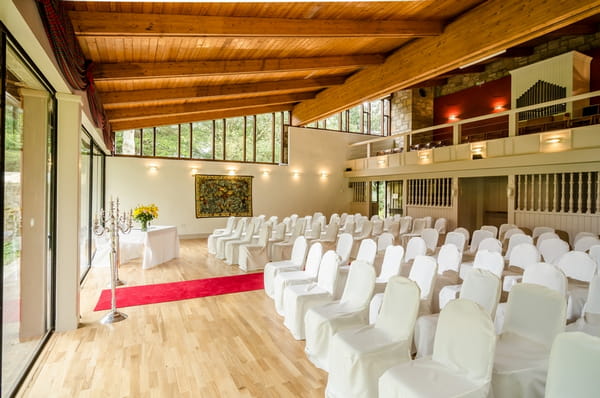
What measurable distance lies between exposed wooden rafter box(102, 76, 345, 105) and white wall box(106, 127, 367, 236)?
163 inches

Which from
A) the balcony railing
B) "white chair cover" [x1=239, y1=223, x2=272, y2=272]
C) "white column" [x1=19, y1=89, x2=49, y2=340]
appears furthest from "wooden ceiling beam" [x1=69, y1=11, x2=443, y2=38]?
the balcony railing

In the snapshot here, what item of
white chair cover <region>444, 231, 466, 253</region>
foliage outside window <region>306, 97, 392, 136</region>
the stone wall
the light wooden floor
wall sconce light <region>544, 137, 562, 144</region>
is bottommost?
the light wooden floor

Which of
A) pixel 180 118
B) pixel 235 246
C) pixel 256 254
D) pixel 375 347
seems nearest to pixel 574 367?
pixel 375 347

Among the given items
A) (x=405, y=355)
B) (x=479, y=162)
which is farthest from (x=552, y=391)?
(x=479, y=162)

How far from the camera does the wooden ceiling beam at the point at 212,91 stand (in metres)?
6.32

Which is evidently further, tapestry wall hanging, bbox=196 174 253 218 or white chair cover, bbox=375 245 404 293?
tapestry wall hanging, bbox=196 174 253 218

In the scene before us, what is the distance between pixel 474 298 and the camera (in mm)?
2834

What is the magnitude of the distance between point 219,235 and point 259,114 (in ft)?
18.8

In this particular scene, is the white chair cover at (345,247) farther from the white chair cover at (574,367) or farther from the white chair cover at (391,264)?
the white chair cover at (574,367)

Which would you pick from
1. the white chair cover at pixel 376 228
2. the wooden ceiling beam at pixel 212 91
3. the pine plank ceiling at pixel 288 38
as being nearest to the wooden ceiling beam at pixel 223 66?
the pine plank ceiling at pixel 288 38

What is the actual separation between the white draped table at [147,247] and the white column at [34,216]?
3330 millimetres

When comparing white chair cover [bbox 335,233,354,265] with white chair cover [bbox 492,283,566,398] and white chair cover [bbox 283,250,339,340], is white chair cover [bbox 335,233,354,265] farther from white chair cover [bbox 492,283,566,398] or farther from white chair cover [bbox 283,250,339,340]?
white chair cover [bbox 492,283,566,398]

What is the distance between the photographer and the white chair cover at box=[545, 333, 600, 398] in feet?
4.86

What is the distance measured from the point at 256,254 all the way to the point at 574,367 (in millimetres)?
5831
